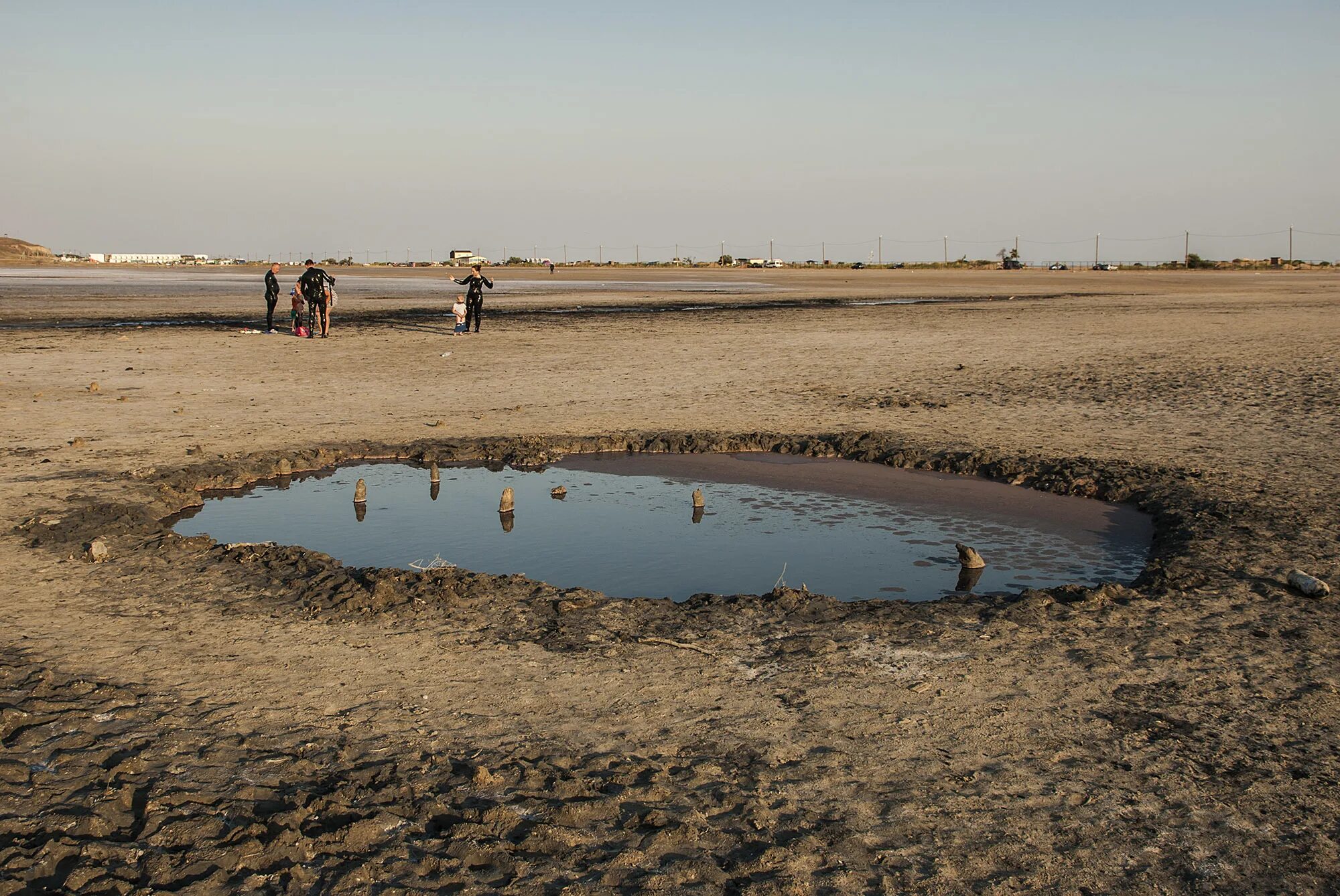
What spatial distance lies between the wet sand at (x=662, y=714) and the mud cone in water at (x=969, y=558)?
0.89 m

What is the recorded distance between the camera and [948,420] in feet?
42.0

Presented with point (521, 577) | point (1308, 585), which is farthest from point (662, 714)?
point (1308, 585)

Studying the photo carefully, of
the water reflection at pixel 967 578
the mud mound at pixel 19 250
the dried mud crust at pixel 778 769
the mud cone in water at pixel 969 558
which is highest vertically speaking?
the mud mound at pixel 19 250

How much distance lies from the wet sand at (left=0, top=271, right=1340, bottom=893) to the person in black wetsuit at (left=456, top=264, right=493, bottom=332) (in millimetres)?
12494

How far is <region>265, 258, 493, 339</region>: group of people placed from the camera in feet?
75.2

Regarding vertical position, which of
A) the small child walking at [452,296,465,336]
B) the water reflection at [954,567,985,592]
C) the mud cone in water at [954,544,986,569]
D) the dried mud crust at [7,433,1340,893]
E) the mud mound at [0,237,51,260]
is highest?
the mud mound at [0,237,51,260]

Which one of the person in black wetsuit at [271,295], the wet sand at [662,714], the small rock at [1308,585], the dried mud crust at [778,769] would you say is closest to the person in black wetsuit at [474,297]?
the person in black wetsuit at [271,295]

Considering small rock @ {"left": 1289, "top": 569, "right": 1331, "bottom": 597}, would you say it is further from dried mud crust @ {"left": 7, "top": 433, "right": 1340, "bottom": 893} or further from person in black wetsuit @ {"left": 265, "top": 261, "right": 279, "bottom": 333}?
person in black wetsuit @ {"left": 265, "top": 261, "right": 279, "bottom": 333}

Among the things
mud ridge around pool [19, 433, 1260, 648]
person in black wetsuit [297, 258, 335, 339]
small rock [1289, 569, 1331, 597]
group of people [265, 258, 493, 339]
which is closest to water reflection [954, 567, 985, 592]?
mud ridge around pool [19, 433, 1260, 648]

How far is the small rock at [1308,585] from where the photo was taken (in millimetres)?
6324

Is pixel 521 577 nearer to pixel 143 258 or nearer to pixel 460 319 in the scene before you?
pixel 460 319

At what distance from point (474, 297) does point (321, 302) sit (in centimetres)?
314

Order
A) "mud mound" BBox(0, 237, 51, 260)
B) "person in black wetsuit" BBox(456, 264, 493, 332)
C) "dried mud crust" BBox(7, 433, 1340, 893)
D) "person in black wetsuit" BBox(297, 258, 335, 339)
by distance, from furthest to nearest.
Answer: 1. "mud mound" BBox(0, 237, 51, 260)
2. "person in black wetsuit" BBox(456, 264, 493, 332)
3. "person in black wetsuit" BBox(297, 258, 335, 339)
4. "dried mud crust" BBox(7, 433, 1340, 893)

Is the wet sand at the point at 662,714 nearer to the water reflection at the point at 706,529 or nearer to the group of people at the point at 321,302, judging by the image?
the water reflection at the point at 706,529
